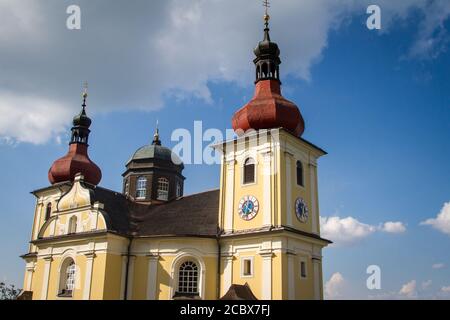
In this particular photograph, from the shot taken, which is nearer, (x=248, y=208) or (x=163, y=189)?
(x=248, y=208)

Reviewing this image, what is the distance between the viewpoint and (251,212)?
26062mm

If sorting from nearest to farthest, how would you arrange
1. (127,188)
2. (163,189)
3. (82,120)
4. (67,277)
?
(67,277), (163,189), (127,188), (82,120)

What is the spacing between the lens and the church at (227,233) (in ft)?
82.1

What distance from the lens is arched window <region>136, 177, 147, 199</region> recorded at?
118 feet

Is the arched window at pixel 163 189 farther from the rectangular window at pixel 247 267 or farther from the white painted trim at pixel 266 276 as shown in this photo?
the white painted trim at pixel 266 276

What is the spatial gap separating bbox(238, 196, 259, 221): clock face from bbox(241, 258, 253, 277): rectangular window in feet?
7.58

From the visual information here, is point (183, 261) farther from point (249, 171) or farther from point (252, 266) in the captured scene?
point (249, 171)

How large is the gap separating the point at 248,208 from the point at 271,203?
1.62 meters

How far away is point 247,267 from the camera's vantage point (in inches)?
993

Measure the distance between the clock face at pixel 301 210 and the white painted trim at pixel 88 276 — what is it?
12.3 metres

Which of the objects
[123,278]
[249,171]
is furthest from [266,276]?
[123,278]

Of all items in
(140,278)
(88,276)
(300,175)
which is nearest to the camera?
(88,276)

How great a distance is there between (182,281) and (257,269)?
4.72m
